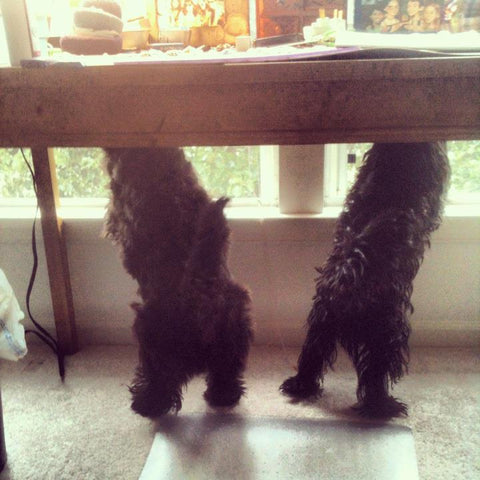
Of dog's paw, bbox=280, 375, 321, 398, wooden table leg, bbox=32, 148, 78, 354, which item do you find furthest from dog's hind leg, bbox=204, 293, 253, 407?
wooden table leg, bbox=32, 148, 78, 354

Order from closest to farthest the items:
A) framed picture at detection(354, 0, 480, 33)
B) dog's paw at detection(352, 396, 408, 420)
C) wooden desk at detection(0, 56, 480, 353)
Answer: wooden desk at detection(0, 56, 480, 353), framed picture at detection(354, 0, 480, 33), dog's paw at detection(352, 396, 408, 420)

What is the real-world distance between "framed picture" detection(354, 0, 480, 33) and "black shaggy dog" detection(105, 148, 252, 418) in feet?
1.69

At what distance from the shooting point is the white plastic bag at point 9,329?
1.23 meters

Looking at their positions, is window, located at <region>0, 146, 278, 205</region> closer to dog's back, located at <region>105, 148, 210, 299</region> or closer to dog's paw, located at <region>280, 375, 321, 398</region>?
dog's back, located at <region>105, 148, 210, 299</region>

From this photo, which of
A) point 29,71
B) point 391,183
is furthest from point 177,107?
point 391,183

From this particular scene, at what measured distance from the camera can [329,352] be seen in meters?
1.36

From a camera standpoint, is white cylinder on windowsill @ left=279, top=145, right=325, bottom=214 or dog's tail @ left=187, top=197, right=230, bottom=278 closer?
dog's tail @ left=187, top=197, right=230, bottom=278

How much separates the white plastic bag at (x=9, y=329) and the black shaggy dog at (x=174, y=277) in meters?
0.26

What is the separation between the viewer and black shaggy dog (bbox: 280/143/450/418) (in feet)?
4.16

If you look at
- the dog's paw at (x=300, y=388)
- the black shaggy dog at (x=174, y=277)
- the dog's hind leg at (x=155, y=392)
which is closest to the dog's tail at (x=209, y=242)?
the black shaggy dog at (x=174, y=277)

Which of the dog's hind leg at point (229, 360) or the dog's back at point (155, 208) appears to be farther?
the dog's hind leg at point (229, 360)

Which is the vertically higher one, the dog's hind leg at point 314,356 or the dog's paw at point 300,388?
the dog's hind leg at point 314,356

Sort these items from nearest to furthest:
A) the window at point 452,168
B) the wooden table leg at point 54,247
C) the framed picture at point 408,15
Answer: the framed picture at point 408,15 < the wooden table leg at point 54,247 < the window at point 452,168

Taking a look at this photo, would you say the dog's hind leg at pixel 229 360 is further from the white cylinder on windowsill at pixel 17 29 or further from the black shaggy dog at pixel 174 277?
the white cylinder on windowsill at pixel 17 29
